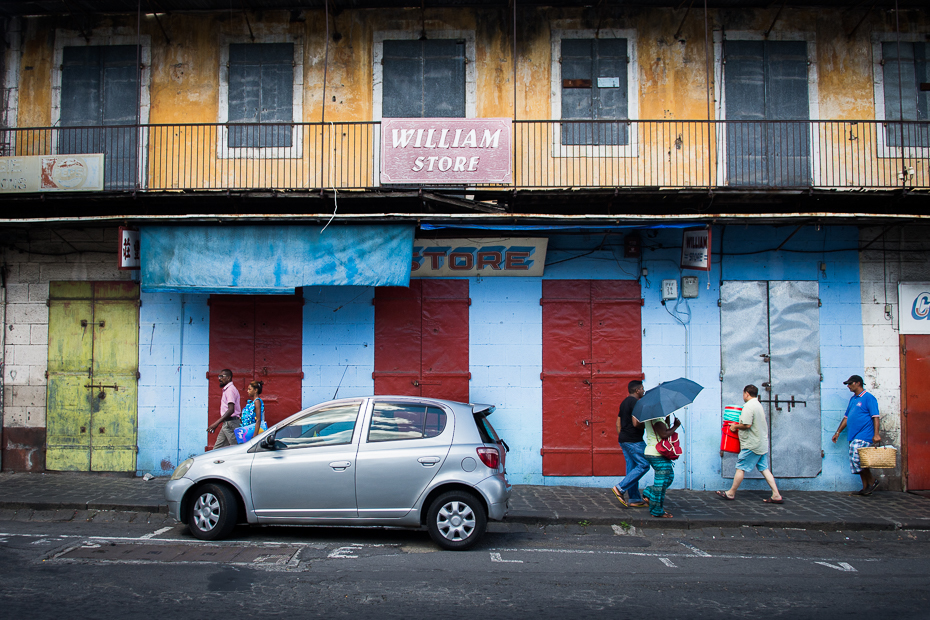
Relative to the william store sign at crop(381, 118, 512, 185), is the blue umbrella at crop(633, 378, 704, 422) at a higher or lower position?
lower

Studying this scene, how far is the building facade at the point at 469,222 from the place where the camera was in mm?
10117

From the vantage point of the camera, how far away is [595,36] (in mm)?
10922

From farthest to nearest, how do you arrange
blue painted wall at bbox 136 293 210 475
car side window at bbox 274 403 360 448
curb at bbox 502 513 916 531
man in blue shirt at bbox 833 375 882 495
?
blue painted wall at bbox 136 293 210 475 → man in blue shirt at bbox 833 375 882 495 → curb at bbox 502 513 916 531 → car side window at bbox 274 403 360 448

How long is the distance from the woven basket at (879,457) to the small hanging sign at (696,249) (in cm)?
361

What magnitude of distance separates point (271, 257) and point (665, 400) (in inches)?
247

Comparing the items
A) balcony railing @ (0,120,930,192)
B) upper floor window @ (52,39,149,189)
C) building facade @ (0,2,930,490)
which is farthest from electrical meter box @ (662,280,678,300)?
upper floor window @ (52,39,149,189)

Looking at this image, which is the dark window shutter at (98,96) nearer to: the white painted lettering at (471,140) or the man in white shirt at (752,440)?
the white painted lettering at (471,140)

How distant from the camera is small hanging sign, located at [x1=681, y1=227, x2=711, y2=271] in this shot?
390 inches

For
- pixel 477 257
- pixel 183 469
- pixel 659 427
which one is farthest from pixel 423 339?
pixel 183 469

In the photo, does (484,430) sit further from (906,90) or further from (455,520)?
(906,90)

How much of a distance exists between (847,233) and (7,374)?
14.4 metres

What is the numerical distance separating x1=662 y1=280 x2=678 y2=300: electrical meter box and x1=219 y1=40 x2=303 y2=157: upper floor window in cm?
671

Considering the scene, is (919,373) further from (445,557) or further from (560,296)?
(445,557)

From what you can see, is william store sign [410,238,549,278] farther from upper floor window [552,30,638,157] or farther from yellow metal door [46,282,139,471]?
yellow metal door [46,282,139,471]
